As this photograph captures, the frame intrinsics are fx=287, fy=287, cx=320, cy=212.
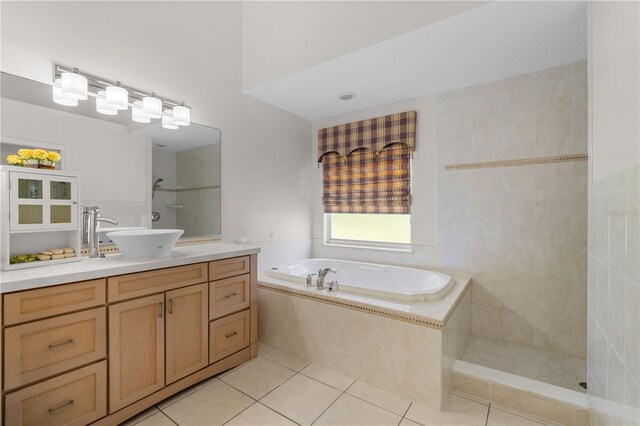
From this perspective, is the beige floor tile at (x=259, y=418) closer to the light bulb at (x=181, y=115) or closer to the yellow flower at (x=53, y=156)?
the yellow flower at (x=53, y=156)

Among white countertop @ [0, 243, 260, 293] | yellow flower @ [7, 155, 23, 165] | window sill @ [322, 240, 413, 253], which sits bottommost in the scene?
window sill @ [322, 240, 413, 253]

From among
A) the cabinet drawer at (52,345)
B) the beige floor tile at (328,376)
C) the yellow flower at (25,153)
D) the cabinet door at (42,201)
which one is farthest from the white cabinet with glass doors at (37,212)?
the beige floor tile at (328,376)

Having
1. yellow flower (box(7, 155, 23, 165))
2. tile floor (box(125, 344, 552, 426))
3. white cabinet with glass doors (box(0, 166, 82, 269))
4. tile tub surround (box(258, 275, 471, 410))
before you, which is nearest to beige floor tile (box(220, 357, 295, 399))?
tile floor (box(125, 344, 552, 426))

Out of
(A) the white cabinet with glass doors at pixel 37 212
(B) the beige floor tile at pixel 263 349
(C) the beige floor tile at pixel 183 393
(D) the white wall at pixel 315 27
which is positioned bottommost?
(C) the beige floor tile at pixel 183 393

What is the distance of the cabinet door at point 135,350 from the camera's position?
4.82 ft

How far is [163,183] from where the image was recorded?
2.27 meters

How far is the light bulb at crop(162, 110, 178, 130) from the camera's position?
2227 mm

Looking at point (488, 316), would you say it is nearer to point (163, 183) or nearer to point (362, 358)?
point (362, 358)

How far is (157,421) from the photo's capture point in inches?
61.9

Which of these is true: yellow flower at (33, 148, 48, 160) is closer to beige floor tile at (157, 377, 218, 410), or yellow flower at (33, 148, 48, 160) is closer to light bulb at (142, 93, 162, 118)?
light bulb at (142, 93, 162, 118)

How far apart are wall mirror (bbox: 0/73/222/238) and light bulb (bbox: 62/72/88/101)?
0.30ft

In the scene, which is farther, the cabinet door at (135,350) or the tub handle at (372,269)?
the tub handle at (372,269)

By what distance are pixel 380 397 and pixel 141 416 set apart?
4.56 feet

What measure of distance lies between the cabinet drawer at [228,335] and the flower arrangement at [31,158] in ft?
4.37
